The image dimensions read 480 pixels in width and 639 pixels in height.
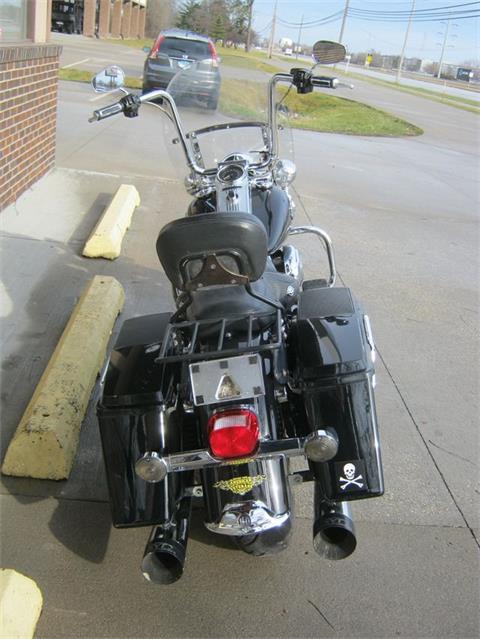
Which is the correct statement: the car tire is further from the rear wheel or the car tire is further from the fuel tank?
the rear wheel

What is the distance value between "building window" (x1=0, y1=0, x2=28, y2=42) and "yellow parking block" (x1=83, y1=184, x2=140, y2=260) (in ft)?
5.96

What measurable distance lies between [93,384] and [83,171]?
17.3 ft

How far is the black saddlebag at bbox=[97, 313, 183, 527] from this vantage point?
225 cm

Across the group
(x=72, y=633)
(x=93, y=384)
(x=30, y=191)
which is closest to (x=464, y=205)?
(x=30, y=191)

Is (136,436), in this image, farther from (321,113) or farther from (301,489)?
(321,113)

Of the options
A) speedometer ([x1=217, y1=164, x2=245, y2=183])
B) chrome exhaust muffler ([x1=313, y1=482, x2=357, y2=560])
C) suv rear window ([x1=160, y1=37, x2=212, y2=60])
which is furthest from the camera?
suv rear window ([x1=160, y1=37, x2=212, y2=60])

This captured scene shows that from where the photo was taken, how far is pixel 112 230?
19.4 ft

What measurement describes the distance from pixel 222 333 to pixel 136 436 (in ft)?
1.58

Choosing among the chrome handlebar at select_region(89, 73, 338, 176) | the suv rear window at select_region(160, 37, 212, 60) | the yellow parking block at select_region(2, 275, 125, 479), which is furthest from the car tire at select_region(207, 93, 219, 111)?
the suv rear window at select_region(160, 37, 212, 60)

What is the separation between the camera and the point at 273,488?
2254 millimetres

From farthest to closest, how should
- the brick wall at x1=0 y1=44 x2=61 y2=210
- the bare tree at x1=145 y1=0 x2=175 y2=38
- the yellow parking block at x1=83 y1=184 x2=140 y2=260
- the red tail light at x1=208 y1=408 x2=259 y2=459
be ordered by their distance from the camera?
the bare tree at x1=145 y1=0 x2=175 y2=38
the brick wall at x1=0 y1=44 x2=61 y2=210
the yellow parking block at x1=83 y1=184 x2=140 y2=260
the red tail light at x1=208 y1=408 x2=259 y2=459

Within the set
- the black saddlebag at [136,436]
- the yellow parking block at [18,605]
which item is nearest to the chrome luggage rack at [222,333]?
the black saddlebag at [136,436]

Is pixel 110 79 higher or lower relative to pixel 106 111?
higher

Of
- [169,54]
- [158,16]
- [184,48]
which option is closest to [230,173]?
[169,54]
